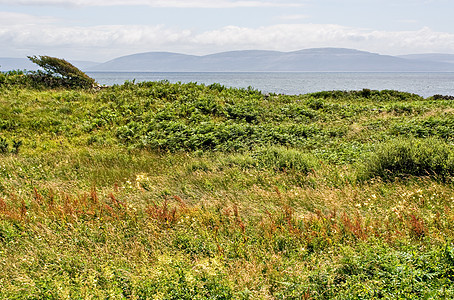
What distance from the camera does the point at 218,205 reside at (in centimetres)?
736

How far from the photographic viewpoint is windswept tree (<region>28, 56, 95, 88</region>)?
2139 centimetres

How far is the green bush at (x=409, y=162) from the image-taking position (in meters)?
8.95

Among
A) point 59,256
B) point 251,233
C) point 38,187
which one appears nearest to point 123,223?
point 59,256

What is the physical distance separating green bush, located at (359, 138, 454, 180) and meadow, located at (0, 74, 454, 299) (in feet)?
0.14

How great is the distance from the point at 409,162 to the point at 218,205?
559 centimetres

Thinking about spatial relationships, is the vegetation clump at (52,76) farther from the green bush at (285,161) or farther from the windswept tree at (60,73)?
the green bush at (285,161)

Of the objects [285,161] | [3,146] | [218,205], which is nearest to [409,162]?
[285,161]

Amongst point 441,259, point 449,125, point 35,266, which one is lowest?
point 35,266

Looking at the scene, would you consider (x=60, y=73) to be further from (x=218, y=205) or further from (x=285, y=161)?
(x=218, y=205)

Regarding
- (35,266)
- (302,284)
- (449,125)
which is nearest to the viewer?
(302,284)

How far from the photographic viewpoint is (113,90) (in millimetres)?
20953

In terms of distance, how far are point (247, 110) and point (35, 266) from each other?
13.8 m

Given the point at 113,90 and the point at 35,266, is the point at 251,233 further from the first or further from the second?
the point at 113,90

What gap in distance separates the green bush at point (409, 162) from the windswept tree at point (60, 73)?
18.2 m
